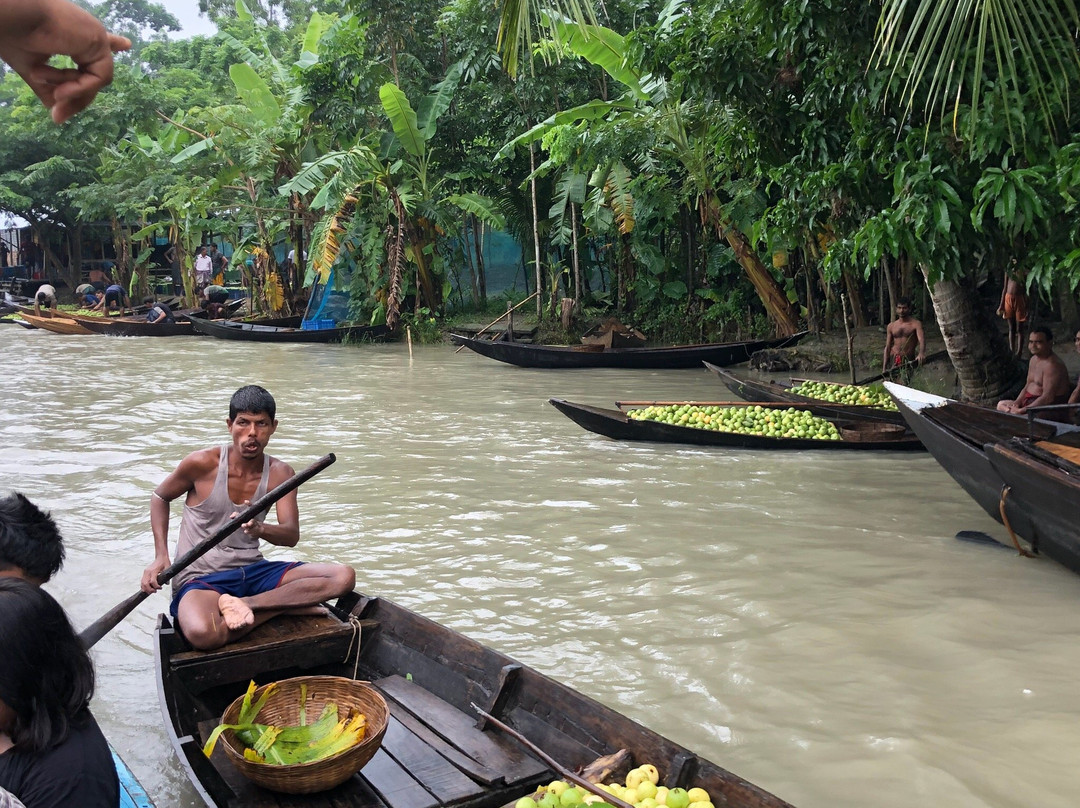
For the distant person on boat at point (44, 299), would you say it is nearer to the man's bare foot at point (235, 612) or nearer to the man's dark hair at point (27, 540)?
the man's bare foot at point (235, 612)

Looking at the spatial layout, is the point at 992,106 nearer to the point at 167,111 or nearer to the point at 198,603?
the point at 198,603

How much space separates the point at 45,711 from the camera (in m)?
1.78

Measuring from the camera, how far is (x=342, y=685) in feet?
9.80

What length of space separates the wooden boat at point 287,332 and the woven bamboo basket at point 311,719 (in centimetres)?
1538

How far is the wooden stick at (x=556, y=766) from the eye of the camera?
2.17 m

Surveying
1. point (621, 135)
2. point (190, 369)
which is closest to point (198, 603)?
point (621, 135)

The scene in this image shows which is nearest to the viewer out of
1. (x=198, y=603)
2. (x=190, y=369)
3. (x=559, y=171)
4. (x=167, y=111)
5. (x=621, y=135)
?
(x=198, y=603)

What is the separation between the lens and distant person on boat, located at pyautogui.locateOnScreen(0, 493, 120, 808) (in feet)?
5.60

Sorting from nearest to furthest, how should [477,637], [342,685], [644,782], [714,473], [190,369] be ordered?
1. [644,782]
2. [342,685]
3. [477,637]
4. [714,473]
5. [190,369]

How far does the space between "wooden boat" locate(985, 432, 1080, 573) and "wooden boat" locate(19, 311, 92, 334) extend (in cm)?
2007

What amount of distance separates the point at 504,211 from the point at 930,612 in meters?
13.6

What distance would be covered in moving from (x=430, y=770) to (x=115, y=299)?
23.6 m

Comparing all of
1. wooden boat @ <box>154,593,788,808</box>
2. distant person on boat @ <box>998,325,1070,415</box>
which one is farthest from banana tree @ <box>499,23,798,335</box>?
wooden boat @ <box>154,593,788,808</box>

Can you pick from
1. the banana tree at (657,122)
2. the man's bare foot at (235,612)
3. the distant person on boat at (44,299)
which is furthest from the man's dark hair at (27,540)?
the distant person on boat at (44,299)
